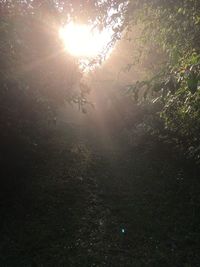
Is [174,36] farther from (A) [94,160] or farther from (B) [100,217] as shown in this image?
(A) [94,160]

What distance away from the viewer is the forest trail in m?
8.63

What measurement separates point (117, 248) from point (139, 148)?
36.6 ft

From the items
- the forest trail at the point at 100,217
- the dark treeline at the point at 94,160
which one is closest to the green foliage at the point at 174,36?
the dark treeline at the point at 94,160

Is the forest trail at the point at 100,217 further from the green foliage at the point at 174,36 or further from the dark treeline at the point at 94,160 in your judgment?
the green foliage at the point at 174,36

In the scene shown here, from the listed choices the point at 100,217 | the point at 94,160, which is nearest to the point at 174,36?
the point at 100,217

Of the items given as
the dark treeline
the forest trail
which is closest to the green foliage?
the dark treeline

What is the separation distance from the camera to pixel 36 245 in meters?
9.06

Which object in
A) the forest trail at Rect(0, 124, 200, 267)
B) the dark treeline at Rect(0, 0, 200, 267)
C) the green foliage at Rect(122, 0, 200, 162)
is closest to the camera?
the green foliage at Rect(122, 0, 200, 162)

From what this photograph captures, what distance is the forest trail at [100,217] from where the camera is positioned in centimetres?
863

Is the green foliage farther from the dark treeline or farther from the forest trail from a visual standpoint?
the forest trail

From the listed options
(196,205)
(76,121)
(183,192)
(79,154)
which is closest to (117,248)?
(196,205)

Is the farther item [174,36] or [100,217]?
[100,217]

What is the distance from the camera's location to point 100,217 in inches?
433

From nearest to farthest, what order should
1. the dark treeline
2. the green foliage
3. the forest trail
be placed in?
the green foliage → the dark treeline → the forest trail
